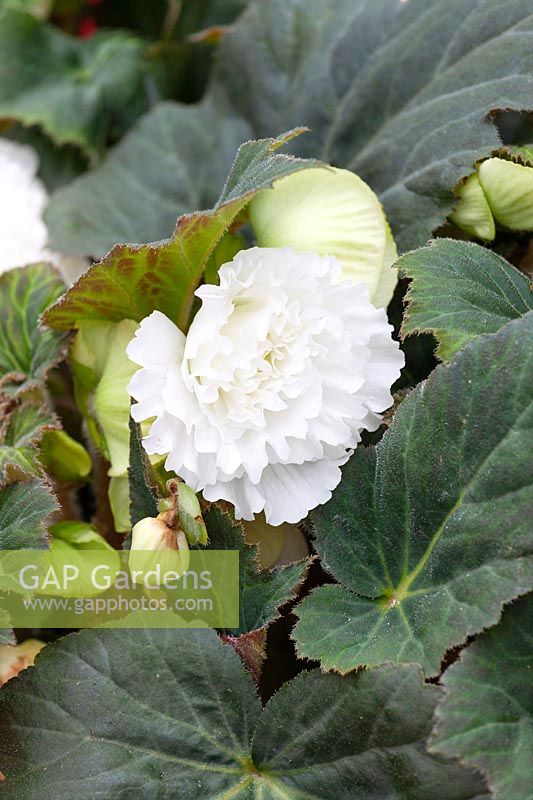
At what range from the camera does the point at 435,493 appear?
0.44m

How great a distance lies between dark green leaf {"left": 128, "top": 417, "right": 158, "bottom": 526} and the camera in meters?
0.48

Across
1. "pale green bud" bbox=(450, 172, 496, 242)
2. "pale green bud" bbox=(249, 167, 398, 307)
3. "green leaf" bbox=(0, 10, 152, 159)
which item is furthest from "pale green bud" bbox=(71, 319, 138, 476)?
"green leaf" bbox=(0, 10, 152, 159)

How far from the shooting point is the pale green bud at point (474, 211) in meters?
0.54

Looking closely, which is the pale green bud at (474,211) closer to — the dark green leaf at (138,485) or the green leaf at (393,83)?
the green leaf at (393,83)

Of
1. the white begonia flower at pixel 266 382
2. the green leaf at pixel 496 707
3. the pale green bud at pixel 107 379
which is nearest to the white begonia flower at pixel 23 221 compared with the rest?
the pale green bud at pixel 107 379

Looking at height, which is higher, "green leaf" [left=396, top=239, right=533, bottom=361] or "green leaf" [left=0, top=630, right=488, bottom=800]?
"green leaf" [left=396, top=239, right=533, bottom=361]

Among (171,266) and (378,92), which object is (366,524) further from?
(378,92)

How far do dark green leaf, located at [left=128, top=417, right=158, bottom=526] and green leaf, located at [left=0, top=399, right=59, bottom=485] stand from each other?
0.19 feet

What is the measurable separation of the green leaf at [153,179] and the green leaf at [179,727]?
36cm

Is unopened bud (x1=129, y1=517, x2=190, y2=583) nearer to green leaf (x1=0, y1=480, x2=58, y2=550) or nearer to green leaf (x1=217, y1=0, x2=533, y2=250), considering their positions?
green leaf (x1=0, y1=480, x2=58, y2=550)

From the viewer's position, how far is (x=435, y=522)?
0.45 meters

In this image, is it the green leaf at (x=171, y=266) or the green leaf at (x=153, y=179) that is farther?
the green leaf at (x=153, y=179)

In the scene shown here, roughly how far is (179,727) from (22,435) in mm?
202

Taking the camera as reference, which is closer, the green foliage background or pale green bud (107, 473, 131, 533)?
the green foliage background
